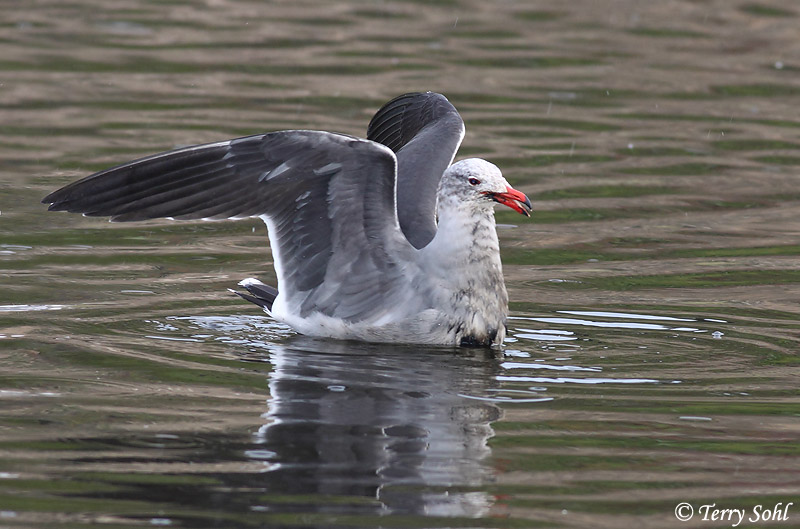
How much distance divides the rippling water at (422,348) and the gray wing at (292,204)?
0.44m

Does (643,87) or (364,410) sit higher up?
Answer: (643,87)

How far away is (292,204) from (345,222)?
1.16 ft

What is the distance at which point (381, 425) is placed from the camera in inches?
269

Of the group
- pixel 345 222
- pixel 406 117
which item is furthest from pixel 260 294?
pixel 406 117

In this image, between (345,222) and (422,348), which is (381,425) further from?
(345,222)

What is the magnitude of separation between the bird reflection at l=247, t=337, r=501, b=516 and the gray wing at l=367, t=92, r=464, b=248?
3.70 feet

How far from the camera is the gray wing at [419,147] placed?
955 centimetres

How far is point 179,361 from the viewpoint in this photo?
314 inches

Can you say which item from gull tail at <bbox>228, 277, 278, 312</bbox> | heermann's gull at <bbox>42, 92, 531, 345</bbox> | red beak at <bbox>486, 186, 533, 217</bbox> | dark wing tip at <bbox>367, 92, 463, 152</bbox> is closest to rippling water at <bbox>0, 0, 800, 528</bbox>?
gull tail at <bbox>228, 277, 278, 312</bbox>

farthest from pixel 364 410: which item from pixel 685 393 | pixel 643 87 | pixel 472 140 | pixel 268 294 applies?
pixel 643 87

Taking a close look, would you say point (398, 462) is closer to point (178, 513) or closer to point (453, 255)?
point (178, 513)

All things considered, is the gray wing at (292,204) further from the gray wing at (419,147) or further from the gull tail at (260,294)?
the gray wing at (419,147)

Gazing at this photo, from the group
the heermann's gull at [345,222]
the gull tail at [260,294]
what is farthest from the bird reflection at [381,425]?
the gull tail at [260,294]

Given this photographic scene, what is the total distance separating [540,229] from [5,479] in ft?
22.3
